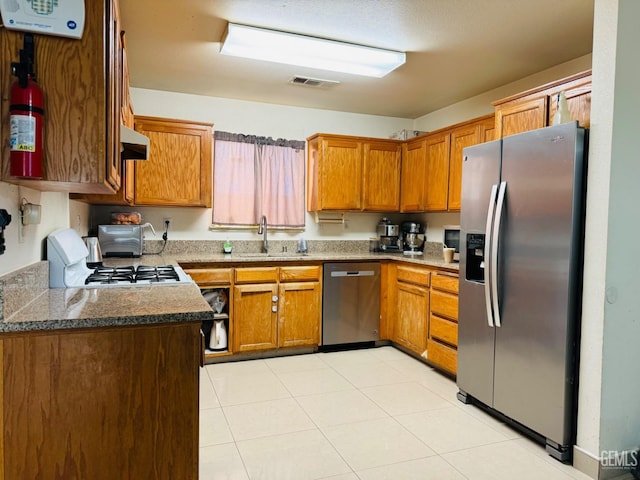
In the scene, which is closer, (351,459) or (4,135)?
(4,135)

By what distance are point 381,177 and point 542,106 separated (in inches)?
77.9

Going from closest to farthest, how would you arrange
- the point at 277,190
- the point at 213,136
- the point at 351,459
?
the point at 351,459
the point at 213,136
the point at 277,190

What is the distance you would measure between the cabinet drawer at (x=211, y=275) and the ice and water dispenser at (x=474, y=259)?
6.49 ft

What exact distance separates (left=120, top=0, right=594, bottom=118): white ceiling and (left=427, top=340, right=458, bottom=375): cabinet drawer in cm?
224

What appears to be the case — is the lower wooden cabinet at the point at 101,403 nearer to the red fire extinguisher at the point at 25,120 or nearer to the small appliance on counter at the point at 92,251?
the red fire extinguisher at the point at 25,120

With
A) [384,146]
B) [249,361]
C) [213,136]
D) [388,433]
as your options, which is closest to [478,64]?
[384,146]

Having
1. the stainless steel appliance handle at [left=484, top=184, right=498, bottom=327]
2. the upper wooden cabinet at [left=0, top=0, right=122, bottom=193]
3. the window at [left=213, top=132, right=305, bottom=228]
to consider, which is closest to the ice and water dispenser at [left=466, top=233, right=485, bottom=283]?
the stainless steel appliance handle at [left=484, top=184, right=498, bottom=327]

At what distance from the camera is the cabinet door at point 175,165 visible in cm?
373

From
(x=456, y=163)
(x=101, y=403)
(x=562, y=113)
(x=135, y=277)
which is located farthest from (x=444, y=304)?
(x=101, y=403)

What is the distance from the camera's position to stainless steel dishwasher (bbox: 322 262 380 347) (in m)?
4.06

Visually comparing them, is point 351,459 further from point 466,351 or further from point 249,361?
point 249,361

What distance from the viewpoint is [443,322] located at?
3.44 meters

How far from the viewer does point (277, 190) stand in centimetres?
452

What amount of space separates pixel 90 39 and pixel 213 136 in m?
2.81
